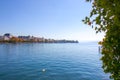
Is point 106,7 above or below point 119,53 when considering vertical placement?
above

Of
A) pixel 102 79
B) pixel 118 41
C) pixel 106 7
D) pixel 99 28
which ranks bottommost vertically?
pixel 102 79

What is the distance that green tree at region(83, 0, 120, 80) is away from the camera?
562 centimetres

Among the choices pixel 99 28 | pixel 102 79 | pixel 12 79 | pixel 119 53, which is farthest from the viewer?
pixel 102 79

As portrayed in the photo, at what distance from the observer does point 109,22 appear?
6141mm

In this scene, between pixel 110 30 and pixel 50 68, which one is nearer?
pixel 110 30

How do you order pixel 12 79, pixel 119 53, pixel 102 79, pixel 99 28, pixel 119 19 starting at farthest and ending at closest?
1. pixel 102 79
2. pixel 12 79
3. pixel 99 28
4. pixel 119 53
5. pixel 119 19

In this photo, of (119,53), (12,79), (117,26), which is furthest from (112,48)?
(12,79)

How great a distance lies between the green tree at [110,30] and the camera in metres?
5.62

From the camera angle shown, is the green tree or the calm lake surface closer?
the green tree

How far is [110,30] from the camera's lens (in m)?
5.85

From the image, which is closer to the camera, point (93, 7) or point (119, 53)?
point (119, 53)

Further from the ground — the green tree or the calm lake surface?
the green tree

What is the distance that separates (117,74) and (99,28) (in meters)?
2.02

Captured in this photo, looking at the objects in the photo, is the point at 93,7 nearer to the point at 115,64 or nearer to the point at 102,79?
the point at 115,64
